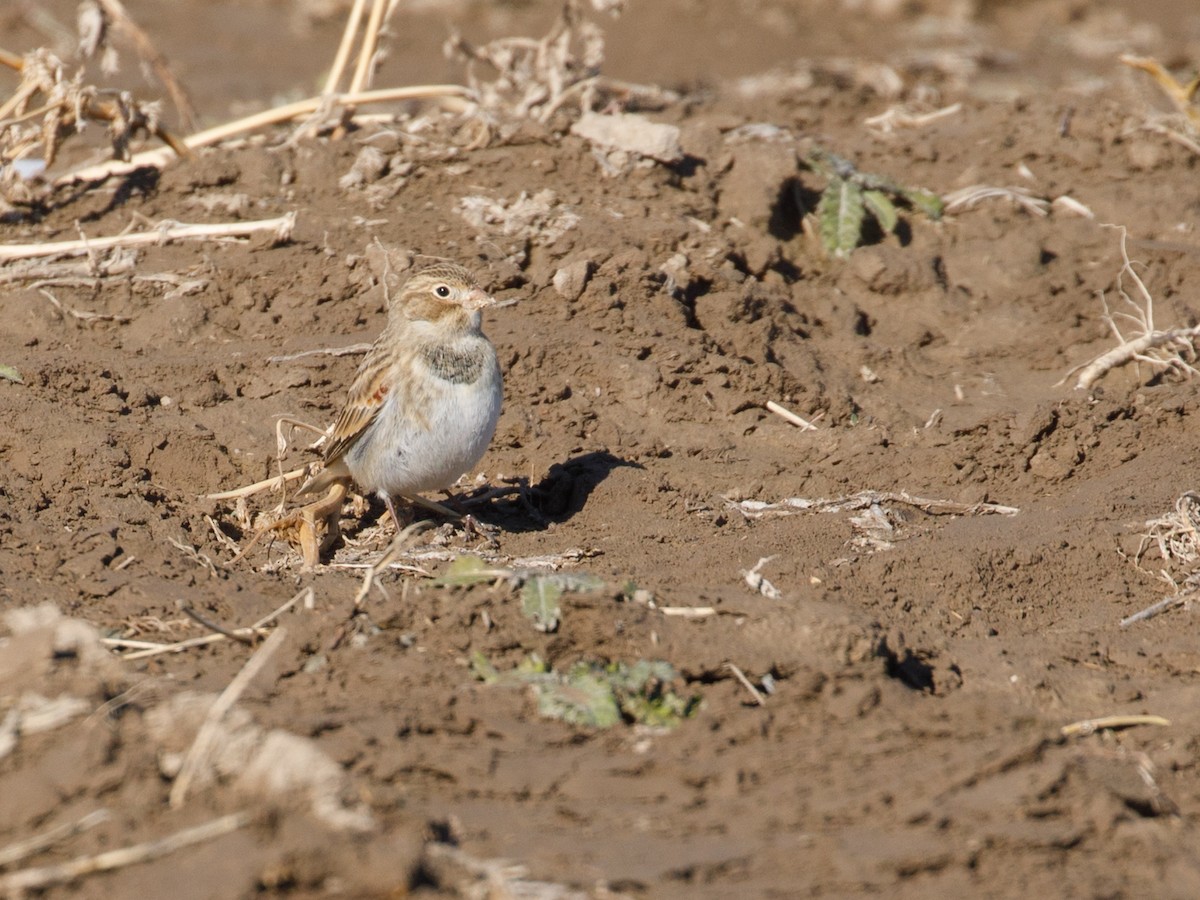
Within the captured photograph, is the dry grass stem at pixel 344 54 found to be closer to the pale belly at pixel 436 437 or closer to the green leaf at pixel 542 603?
the pale belly at pixel 436 437

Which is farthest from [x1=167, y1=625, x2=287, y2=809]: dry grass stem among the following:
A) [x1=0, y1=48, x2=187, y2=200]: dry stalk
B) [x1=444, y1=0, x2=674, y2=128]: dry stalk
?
[x1=444, y1=0, x2=674, y2=128]: dry stalk

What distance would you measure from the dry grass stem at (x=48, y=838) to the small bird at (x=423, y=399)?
325 centimetres

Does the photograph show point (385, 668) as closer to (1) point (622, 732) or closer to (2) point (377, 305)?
(1) point (622, 732)

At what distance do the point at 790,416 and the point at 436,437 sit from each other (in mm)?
1986

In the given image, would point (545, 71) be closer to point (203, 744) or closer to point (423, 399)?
point (423, 399)

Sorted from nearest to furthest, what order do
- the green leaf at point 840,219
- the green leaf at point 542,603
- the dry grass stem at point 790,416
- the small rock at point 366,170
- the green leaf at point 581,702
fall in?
the green leaf at point 581,702 → the green leaf at point 542,603 → the dry grass stem at point 790,416 → the small rock at point 366,170 → the green leaf at point 840,219

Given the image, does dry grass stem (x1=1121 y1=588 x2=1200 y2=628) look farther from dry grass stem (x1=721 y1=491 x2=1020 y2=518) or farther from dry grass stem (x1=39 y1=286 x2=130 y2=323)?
dry grass stem (x1=39 y1=286 x2=130 y2=323)

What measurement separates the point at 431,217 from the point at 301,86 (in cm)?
652

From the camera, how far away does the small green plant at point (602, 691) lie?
4.60 m

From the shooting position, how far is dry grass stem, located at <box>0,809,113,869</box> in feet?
12.0

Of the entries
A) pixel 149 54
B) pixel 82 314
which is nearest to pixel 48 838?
pixel 82 314

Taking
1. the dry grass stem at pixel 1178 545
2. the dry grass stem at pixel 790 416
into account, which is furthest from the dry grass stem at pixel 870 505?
the dry grass stem at pixel 790 416

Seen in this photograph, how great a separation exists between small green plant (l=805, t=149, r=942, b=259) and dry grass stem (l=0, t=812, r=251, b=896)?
6.29 meters

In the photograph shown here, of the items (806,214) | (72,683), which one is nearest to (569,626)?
(72,683)
